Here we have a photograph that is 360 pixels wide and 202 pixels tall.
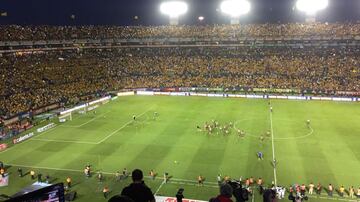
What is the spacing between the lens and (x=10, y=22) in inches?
3760

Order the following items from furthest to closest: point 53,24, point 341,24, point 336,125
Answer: point 53,24
point 341,24
point 336,125

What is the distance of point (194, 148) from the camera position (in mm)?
42594

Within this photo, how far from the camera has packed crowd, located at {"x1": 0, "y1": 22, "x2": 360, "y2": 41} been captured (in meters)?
91.6

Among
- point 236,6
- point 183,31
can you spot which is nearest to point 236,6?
point 236,6

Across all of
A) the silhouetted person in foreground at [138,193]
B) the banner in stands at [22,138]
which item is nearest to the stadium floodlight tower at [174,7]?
the banner in stands at [22,138]

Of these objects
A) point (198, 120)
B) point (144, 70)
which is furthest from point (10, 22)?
point (198, 120)

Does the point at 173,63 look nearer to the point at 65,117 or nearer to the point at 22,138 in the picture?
the point at 65,117

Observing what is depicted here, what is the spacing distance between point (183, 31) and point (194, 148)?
69704 mm

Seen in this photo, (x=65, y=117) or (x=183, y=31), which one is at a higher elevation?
(x=183, y=31)

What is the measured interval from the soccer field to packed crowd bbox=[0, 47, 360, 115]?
15357mm

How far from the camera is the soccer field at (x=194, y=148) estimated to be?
112 feet

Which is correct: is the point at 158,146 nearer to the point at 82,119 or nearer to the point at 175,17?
the point at 82,119

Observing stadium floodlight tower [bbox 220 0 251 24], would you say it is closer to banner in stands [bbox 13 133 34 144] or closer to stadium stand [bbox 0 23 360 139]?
stadium stand [bbox 0 23 360 139]

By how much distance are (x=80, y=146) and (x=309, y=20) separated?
79.0 meters
